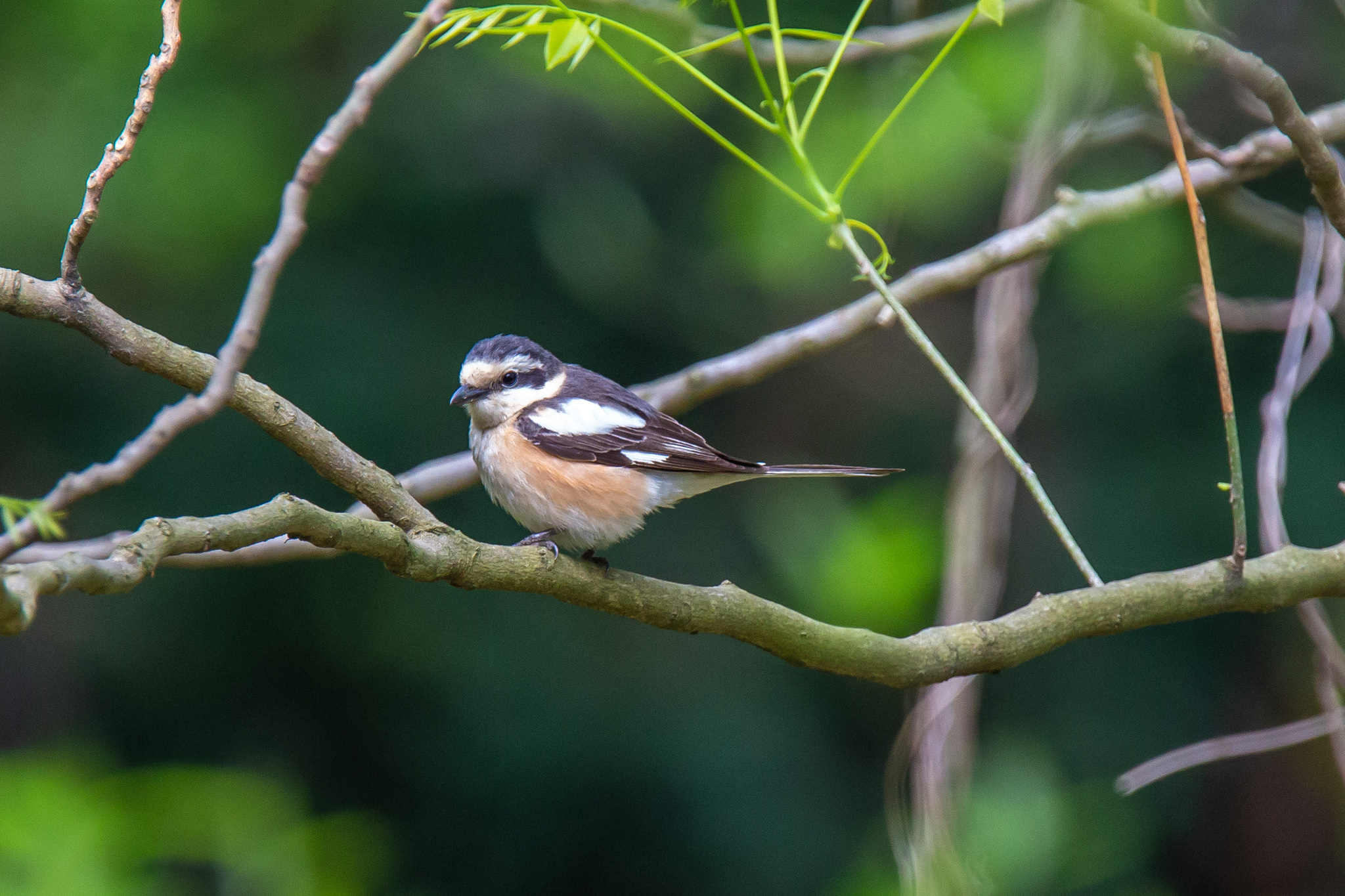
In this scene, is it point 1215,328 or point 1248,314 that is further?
point 1248,314

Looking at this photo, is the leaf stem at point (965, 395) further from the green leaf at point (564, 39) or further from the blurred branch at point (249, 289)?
the blurred branch at point (249, 289)

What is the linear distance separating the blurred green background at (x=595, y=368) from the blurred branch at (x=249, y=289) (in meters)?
3.73

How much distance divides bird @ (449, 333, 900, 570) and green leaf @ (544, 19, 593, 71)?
5.22 feet

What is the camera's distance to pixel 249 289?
1.76m

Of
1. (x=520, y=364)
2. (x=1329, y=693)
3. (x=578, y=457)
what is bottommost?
(x=1329, y=693)

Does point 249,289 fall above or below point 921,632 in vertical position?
above

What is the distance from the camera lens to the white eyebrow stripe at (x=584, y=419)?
400cm

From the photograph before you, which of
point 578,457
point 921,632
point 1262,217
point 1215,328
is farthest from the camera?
point 1262,217

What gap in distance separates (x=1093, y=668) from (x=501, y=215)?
4314 millimetres

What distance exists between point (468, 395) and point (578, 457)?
21.3 inches

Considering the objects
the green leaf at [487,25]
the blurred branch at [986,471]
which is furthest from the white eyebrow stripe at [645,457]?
the green leaf at [487,25]

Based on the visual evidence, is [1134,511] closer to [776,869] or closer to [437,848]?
[776,869]

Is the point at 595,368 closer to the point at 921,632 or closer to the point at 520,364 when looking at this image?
the point at 520,364

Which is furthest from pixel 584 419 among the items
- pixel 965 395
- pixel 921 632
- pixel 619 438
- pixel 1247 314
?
pixel 1247 314
